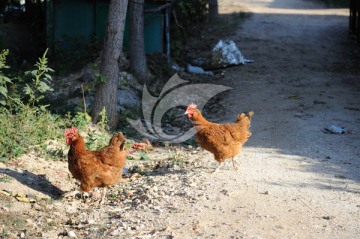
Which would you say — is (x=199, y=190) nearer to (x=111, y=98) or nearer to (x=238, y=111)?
(x=111, y=98)

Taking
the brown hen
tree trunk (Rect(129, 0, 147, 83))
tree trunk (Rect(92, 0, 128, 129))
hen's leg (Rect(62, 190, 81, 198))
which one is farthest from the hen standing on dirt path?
tree trunk (Rect(92, 0, 128, 129))

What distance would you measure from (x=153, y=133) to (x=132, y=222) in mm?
4739

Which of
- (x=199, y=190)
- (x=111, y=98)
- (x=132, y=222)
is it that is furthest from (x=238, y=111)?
(x=132, y=222)

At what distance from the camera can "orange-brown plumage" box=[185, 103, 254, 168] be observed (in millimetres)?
7918

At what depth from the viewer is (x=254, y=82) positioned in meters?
15.5

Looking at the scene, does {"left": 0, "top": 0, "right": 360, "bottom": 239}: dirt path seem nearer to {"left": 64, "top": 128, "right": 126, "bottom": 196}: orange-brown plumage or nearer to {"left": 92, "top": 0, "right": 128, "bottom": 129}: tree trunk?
{"left": 64, "top": 128, "right": 126, "bottom": 196}: orange-brown plumage

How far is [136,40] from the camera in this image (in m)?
14.1

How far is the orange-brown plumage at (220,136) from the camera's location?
26.0 ft

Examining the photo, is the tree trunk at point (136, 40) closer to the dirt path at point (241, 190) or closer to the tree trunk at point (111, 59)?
the dirt path at point (241, 190)
